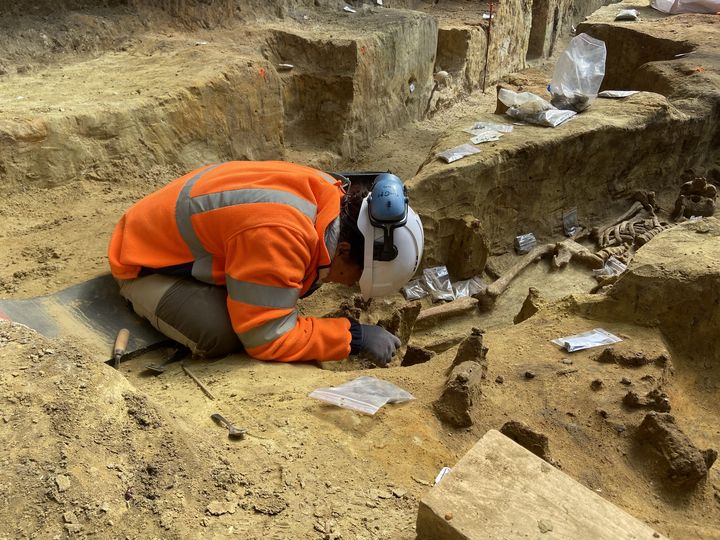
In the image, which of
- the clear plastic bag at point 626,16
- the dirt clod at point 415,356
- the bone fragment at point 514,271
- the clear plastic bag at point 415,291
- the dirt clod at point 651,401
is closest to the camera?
the dirt clod at point 651,401

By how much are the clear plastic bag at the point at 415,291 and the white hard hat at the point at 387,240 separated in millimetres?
2101

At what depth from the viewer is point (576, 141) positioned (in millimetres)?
6059

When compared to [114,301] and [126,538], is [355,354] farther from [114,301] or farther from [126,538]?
[126,538]

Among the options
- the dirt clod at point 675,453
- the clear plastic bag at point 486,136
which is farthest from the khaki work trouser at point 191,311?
the clear plastic bag at point 486,136

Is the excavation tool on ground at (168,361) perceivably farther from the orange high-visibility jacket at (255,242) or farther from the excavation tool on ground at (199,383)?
the orange high-visibility jacket at (255,242)

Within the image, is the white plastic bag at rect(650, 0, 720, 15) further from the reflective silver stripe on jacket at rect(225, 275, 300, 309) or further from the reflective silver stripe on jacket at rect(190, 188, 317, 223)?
the reflective silver stripe on jacket at rect(225, 275, 300, 309)

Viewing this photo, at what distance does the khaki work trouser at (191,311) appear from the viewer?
3.37 m

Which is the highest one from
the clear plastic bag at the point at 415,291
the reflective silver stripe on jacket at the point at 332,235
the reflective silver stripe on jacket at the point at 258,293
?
the reflective silver stripe on jacket at the point at 332,235

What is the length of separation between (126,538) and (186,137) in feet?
14.8

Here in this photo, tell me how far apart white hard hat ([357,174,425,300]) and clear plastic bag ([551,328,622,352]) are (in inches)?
38.8

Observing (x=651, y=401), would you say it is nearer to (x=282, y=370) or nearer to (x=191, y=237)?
(x=282, y=370)

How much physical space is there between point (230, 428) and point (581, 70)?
6476 mm

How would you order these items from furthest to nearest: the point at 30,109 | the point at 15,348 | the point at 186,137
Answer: the point at 186,137 < the point at 30,109 < the point at 15,348

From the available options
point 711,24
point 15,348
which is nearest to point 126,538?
point 15,348
